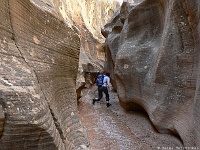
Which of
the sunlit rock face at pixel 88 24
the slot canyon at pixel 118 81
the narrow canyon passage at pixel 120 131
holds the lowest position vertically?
the narrow canyon passage at pixel 120 131

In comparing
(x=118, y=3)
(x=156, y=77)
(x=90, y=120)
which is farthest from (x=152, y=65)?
(x=118, y=3)

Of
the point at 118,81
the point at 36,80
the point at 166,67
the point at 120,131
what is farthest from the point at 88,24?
the point at 36,80

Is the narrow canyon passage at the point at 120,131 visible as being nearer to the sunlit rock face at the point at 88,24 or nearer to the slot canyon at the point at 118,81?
the slot canyon at the point at 118,81

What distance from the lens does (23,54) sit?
9.26 feet

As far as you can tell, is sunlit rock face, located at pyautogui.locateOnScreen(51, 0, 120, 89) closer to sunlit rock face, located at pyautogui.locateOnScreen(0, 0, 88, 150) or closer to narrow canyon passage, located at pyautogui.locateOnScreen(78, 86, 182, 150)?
narrow canyon passage, located at pyautogui.locateOnScreen(78, 86, 182, 150)

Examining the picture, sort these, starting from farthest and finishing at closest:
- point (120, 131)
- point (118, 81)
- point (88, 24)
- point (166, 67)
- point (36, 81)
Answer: point (88, 24), point (118, 81), point (120, 131), point (166, 67), point (36, 81)

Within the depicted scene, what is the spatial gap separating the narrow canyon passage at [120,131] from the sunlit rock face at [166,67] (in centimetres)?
35

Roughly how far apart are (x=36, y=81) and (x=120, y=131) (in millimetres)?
4036

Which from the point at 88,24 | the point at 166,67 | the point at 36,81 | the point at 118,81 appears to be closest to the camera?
the point at 36,81

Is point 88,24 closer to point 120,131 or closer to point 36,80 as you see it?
point 120,131

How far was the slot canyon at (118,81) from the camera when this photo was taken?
2350 millimetres

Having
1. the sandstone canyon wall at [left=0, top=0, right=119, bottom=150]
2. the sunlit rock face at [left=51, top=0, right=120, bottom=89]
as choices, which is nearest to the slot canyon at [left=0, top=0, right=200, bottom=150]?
the sandstone canyon wall at [left=0, top=0, right=119, bottom=150]

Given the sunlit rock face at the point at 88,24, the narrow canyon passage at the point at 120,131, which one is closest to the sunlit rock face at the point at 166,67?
the narrow canyon passage at the point at 120,131

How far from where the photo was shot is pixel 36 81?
111 inches
